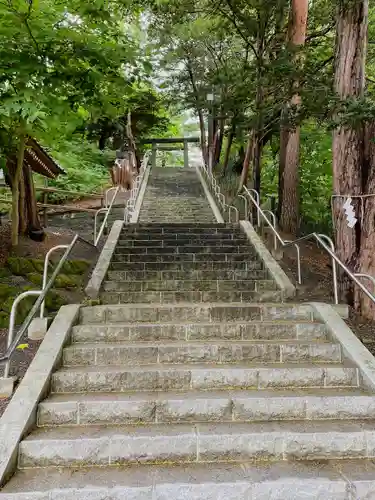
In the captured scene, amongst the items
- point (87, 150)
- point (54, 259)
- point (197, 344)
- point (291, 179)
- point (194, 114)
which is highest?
point (194, 114)

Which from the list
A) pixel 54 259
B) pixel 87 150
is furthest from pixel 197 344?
pixel 87 150

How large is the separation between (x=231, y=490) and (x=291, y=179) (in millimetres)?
9179

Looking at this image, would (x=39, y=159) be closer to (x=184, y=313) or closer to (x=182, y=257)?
(x=182, y=257)

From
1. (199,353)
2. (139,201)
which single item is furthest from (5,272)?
(139,201)

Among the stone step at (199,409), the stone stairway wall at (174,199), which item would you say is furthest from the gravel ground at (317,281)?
the stone stairway wall at (174,199)

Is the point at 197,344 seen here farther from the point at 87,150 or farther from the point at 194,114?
the point at 194,114

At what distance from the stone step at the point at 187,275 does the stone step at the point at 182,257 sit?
62 centimetres

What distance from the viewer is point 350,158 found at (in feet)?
18.7

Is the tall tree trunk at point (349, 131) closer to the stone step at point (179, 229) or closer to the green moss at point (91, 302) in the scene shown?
the stone step at point (179, 229)

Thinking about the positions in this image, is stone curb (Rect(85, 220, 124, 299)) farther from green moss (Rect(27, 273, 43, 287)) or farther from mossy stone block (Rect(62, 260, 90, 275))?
green moss (Rect(27, 273, 43, 287))

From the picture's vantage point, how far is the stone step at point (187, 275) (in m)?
6.34

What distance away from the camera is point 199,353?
4.17 metres

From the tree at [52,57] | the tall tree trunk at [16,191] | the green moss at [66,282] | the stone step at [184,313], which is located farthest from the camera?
the tall tree trunk at [16,191]

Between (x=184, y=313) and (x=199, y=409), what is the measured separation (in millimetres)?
1571
